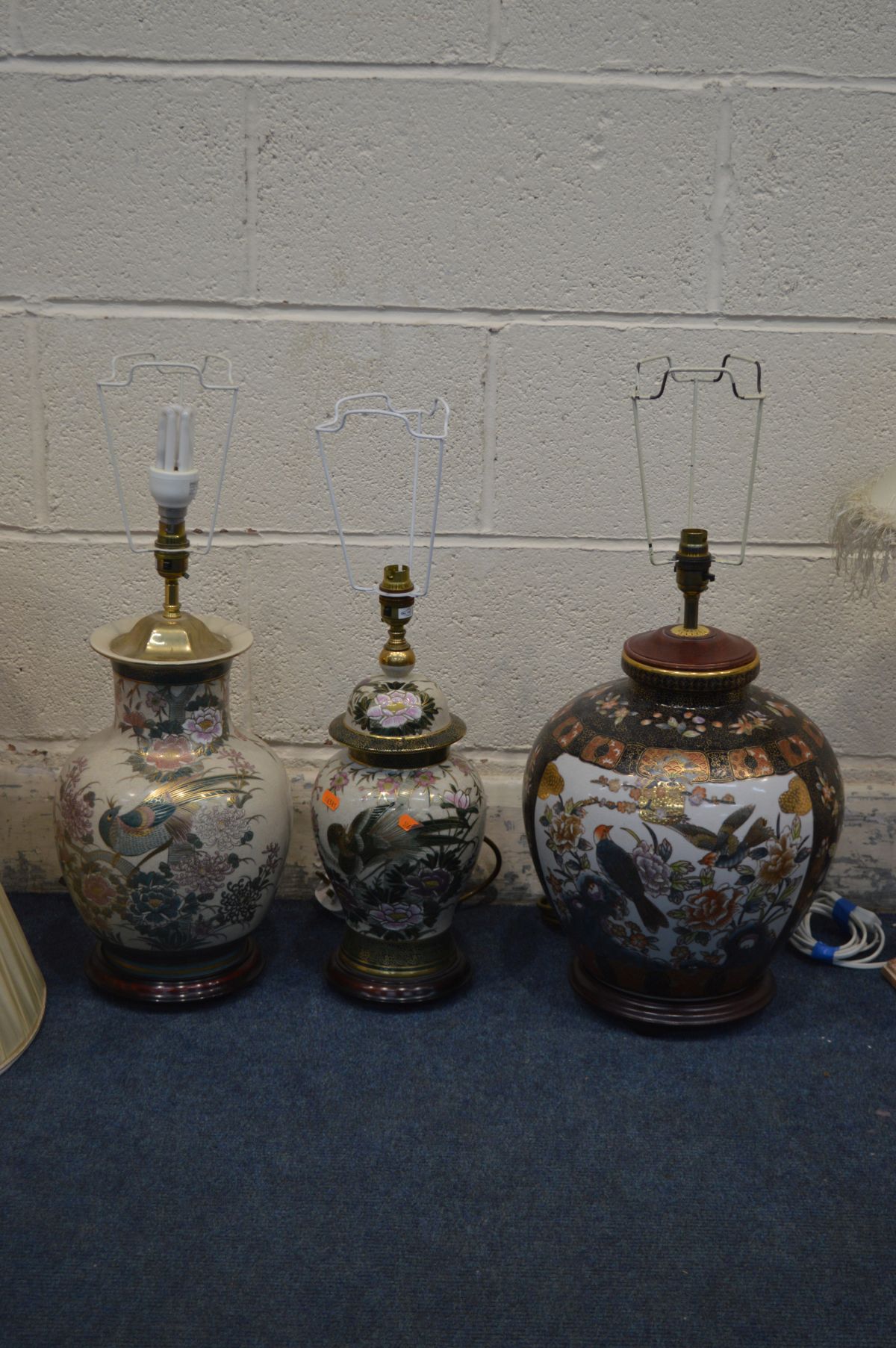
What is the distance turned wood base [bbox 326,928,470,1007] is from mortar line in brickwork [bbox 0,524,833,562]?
495mm

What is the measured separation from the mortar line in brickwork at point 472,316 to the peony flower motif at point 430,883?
0.67 m

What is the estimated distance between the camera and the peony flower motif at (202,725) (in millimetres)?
1382

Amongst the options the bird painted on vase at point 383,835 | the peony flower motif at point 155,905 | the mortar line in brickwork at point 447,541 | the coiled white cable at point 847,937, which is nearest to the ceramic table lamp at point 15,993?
the peony flower motif at point 155,905

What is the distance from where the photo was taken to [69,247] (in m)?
1.52

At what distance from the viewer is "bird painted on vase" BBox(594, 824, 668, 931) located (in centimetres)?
130

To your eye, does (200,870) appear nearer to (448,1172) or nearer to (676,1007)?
(448,1172)

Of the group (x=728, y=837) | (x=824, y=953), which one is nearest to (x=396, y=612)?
(x=728, y=837)

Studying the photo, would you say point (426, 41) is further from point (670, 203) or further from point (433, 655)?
point (433, 655)

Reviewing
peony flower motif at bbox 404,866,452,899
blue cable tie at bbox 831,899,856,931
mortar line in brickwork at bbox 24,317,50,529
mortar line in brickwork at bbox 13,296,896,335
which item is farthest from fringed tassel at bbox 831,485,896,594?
mortar line in brickwork at bbox 24,317,50,529

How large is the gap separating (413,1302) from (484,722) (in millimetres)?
790

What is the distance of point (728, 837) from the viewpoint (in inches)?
50.5

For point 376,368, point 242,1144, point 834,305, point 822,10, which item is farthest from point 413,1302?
point 822,10

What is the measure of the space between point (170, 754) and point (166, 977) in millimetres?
271

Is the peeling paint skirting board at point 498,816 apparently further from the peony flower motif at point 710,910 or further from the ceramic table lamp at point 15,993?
the peony flower motif at point 710,910
